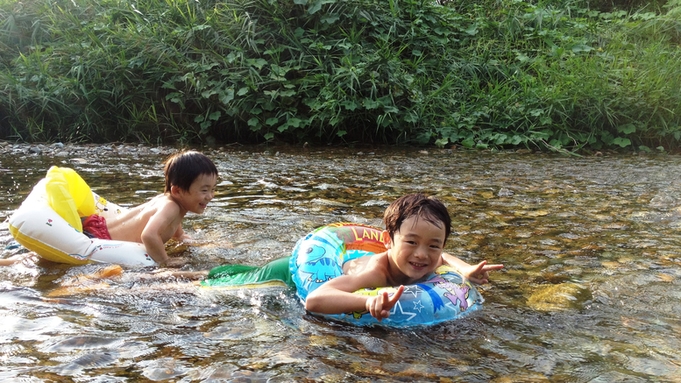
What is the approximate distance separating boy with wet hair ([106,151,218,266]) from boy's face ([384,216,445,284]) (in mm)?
1560

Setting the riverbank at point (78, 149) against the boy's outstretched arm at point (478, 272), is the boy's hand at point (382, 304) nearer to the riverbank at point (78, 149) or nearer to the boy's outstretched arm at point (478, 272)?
the boy's outstretched arm at point (478, 272)

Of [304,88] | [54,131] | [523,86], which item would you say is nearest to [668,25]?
[523,86]

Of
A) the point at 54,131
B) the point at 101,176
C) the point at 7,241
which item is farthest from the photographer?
the point at 54,131

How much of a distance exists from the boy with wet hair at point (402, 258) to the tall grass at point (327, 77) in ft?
18.2

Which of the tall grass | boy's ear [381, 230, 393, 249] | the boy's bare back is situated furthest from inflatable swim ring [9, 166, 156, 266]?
the tall grass

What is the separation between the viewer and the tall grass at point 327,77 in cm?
859

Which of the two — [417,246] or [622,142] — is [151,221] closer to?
[417,246]

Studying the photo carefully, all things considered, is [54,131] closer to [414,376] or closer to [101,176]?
[101,176]

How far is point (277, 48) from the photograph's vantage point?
920cm

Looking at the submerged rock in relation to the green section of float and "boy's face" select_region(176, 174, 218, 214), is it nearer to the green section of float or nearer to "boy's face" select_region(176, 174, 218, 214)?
the green section of float

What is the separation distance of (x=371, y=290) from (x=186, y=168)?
1.67 m

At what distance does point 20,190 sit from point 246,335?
13.4 feet

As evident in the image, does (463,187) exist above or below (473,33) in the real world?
below

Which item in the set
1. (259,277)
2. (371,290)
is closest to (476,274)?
(371,290)
